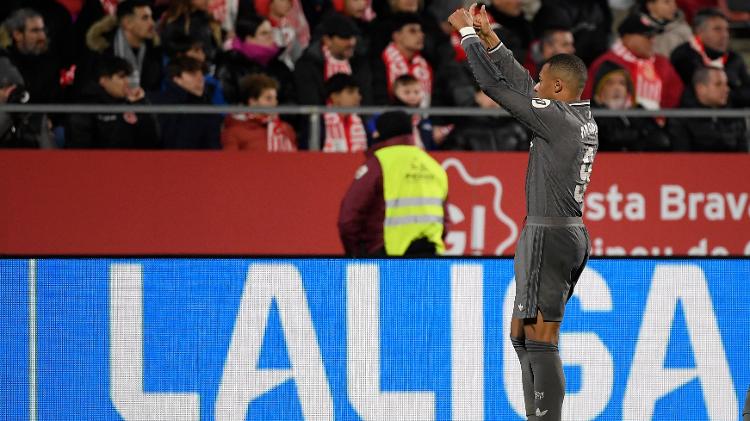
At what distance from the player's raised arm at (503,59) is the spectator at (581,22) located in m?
6.32

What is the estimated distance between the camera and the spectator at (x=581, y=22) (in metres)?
13.9

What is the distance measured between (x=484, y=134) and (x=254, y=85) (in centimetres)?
198

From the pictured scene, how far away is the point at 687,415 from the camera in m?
8.30

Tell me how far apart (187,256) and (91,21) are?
519 cm

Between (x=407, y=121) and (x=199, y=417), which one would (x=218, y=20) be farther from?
(x=199, y=417)

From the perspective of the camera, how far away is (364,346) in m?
8.19

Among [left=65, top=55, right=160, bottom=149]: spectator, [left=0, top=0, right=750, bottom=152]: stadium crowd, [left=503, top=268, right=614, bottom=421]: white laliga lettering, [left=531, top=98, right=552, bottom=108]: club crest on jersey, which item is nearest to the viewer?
[left=531, top=98, right=552, bottom=108]: club crest on jersey

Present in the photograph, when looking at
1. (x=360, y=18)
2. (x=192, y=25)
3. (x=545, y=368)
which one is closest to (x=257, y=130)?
(x=192, y=25)

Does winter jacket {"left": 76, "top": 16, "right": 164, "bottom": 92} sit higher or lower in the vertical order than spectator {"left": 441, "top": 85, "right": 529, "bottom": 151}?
higher

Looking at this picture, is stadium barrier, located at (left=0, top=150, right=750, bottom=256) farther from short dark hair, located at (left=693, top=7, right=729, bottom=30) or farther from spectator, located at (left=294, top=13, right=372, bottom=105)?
short dark hair, located at (left=693, top=7, right=729, bottom=30)

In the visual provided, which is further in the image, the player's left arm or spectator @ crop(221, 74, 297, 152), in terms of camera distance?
spectator @ crop(221, 74, 297, 152)

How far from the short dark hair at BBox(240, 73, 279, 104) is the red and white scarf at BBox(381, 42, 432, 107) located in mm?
1193

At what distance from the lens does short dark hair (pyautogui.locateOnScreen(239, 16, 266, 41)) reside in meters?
12.8

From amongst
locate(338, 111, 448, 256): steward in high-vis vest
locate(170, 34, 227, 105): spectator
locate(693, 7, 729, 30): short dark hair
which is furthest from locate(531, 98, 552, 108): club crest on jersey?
locate(693, 7, 729, 30): short dark hair
